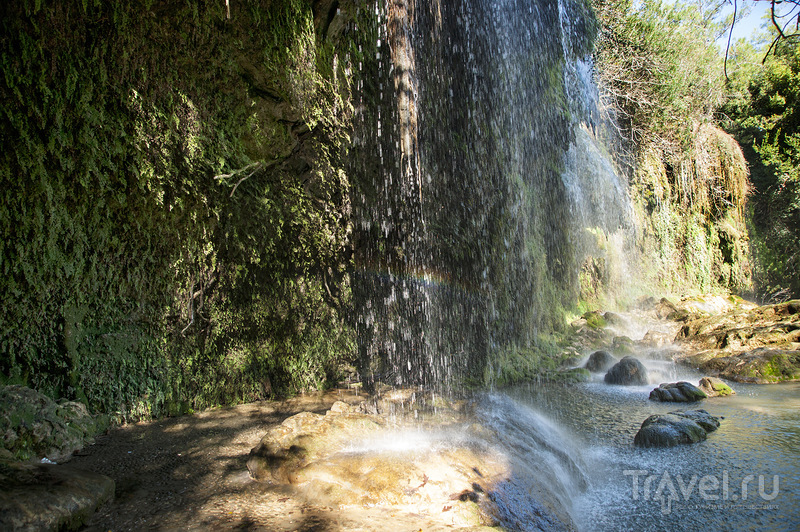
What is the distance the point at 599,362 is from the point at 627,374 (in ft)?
3.24

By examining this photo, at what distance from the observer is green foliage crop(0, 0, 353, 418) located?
3502mm

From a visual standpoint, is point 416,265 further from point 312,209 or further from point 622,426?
point 622,426

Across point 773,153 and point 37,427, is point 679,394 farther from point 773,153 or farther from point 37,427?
point 773,153

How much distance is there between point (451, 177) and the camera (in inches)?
243

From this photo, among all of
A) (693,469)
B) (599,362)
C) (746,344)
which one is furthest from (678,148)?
(693,469)


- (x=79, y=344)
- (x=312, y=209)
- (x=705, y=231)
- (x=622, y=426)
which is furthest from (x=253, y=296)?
(x=705, y=231)

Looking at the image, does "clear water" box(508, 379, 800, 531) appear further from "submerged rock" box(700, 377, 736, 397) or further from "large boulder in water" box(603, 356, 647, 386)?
"large boulder in water" box(603, 356, 647, 386)

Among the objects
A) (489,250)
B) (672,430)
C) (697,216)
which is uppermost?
(697,216)

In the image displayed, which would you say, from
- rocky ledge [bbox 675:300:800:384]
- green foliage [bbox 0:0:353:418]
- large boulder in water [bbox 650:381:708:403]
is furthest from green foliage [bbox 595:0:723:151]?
green foliage [bbox 0:0:353:418]

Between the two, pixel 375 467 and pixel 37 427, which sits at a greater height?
pixel 37 427

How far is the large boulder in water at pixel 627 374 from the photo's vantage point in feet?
22.9

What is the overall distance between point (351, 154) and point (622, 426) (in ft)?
14.3

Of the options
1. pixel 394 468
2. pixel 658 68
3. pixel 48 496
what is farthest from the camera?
pixel 658 68

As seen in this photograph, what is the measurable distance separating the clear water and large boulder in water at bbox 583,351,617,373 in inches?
88.1
